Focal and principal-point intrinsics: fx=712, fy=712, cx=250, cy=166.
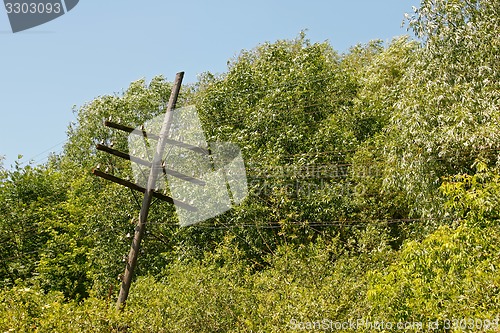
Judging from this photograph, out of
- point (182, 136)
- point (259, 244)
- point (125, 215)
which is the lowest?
point (259, 244)

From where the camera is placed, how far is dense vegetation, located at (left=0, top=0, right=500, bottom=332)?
45.0 ft

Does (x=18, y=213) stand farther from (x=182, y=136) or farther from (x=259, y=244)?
(x=259, y=244)

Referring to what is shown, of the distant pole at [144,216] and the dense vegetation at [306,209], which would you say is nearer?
the dense vegetation at [306,209]

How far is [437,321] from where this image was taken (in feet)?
38.9

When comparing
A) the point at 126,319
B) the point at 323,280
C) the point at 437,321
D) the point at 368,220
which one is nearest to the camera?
the point at 437,321

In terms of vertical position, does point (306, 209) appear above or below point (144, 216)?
below

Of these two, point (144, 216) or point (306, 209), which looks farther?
point (306, 209)

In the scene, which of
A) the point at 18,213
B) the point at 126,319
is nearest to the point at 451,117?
the point at 126,319

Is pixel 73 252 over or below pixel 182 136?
below

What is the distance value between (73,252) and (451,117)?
19.1m

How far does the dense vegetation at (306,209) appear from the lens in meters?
Answer: 13.7

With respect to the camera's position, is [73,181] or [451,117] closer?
[451,117]

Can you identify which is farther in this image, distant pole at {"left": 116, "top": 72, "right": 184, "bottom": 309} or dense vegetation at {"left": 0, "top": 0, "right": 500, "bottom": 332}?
distant pole at {"left": 116, "top": 72, "right": 184, "bottom": 309}

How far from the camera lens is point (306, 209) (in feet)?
82.0
